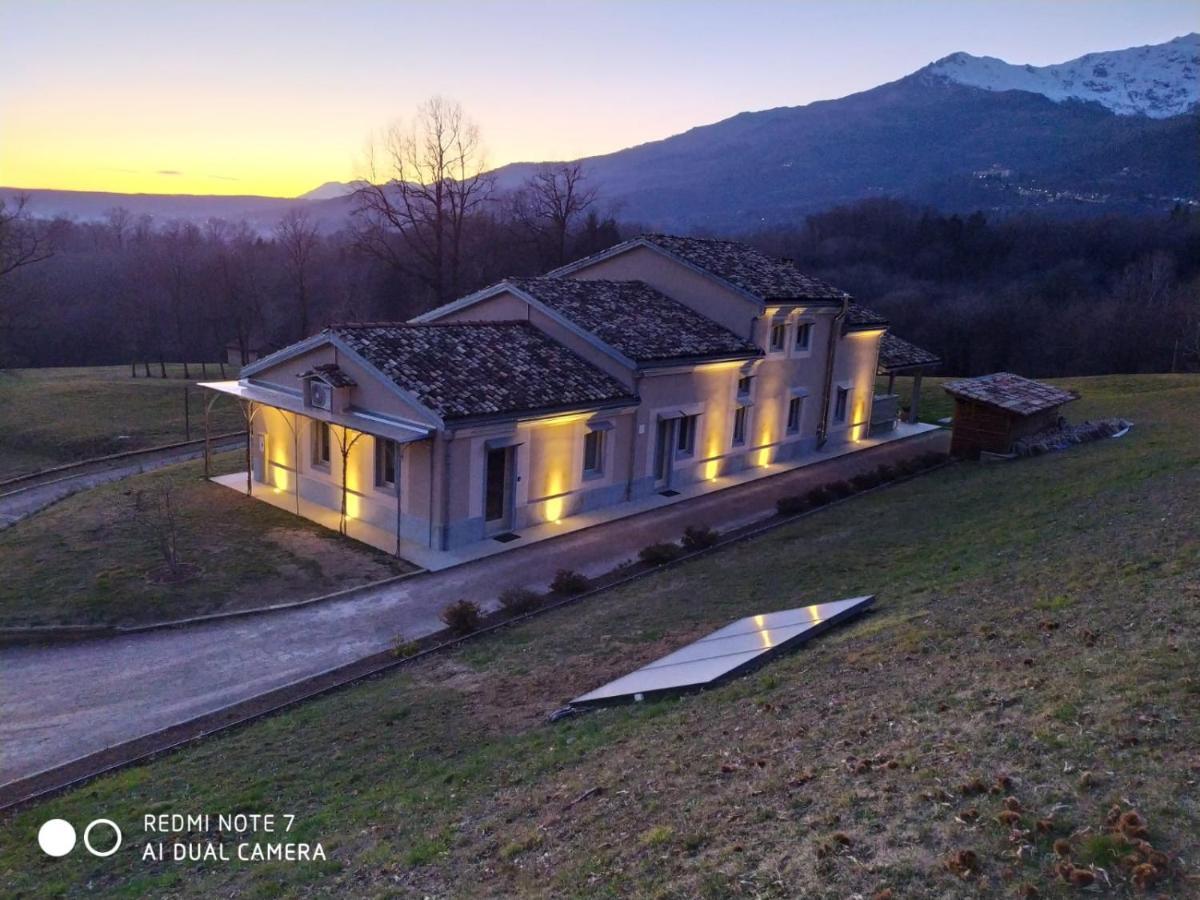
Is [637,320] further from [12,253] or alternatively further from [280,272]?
[280,272]

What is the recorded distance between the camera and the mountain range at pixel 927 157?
330 feet

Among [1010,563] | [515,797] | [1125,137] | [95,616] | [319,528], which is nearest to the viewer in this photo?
[515,797]

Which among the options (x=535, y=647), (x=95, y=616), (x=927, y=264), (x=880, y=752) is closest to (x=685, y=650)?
(x=535, y=647)

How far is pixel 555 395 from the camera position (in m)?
20.3

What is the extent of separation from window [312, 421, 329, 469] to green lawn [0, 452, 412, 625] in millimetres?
1509

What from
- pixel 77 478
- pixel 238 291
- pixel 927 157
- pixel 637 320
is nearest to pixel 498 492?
pixel 637 320

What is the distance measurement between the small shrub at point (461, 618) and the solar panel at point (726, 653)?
4.14m

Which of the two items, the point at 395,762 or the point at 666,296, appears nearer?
the point at 395,762

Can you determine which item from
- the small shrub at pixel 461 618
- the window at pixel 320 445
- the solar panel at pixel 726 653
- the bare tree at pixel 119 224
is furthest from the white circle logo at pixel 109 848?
the bare tree at pixel 119 224

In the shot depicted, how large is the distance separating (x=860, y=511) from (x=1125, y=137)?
406ft

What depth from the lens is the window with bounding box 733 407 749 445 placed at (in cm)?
2646

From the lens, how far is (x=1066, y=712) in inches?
265

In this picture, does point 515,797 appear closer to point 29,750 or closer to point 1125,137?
point 29,750

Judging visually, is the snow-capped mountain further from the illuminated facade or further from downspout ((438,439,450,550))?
downspout ((438,439,450,550))
